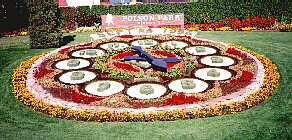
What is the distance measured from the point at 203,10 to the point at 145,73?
665 inches

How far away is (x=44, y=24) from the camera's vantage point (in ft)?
60.3

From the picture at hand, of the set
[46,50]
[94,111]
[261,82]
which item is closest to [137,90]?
[94,111]

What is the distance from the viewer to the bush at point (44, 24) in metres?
18.1

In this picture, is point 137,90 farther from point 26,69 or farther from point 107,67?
point 26,69

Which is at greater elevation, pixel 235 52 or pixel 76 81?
pixel 235 52

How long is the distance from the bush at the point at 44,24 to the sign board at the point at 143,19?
3.27 metres

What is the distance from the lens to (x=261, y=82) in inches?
467

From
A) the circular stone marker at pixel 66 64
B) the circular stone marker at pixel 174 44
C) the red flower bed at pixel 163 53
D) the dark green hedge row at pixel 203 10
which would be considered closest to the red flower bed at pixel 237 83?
the red flower bed at pixel 163 53

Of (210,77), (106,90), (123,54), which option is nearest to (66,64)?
(123,54)

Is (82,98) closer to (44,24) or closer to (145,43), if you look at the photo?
(145,43)

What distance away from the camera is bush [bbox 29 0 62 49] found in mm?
18141

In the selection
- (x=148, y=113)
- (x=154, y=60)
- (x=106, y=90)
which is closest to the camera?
(x=148, y=113)

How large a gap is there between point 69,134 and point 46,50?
1098 centimetres

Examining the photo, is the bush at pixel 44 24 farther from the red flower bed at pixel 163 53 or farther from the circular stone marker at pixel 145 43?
the red flower bed at pixel 163 53
